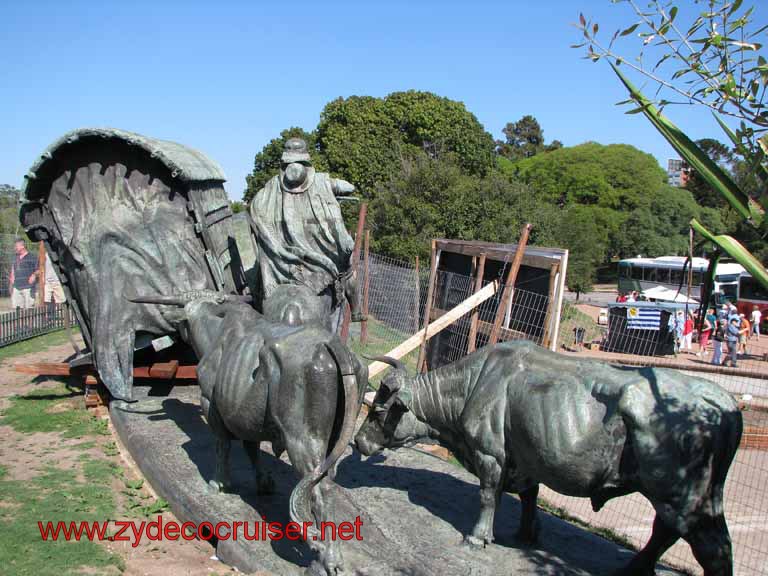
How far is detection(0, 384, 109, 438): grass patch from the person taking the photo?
A: 877 cm

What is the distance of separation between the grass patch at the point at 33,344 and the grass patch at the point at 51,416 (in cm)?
343

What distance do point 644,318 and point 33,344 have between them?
14922 mm

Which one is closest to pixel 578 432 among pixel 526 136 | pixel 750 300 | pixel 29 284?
pixel 29 284

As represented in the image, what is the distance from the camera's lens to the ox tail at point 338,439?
4.64 m

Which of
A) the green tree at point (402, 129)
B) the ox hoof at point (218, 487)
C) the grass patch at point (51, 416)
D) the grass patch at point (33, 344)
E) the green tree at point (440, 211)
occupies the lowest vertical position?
the grass patch at point (33, 344)

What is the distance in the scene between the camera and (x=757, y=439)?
31.2 feet

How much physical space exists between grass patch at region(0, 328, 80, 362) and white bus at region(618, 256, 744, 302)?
2184 cm

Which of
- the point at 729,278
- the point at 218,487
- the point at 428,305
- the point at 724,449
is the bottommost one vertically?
the point at 218,487

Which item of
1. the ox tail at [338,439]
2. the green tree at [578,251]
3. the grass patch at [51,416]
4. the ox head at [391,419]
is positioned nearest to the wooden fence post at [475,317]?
the ox head at [391,419]

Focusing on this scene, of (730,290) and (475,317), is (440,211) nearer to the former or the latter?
(730,290)

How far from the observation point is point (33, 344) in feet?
48.6

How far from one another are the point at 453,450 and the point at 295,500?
148 centimetres

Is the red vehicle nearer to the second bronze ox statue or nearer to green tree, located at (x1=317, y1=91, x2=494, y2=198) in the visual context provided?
green tree, located at (x1=317, y1=91, x2=494, y2=198)

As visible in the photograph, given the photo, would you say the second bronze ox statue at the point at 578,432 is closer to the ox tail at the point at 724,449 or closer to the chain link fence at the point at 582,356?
the ox tail at the point at 724,449
